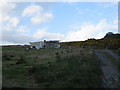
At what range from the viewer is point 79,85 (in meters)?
11.1

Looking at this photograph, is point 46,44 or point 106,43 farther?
point 46,44

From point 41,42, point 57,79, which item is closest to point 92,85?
point 57,79

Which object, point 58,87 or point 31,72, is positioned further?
point 31,72

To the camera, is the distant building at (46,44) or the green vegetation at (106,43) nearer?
the green vegetation at (106,43)

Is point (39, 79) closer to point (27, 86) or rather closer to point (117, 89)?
point (27, 86)

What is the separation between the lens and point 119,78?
13.9 meters

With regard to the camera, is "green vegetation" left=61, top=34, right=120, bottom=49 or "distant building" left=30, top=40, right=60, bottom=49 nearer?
"green vegetation" left=61, top=34, right=120, bottom=49

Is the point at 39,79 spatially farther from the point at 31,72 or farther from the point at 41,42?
the point at 41,42

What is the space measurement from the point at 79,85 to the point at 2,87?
402cm

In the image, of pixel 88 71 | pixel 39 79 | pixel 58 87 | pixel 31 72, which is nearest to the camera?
pixel 58 87

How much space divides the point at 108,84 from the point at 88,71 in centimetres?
261

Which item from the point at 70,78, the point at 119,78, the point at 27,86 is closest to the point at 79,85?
the point at 70,78

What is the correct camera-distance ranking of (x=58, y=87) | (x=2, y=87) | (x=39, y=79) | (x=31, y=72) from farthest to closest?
1. (x=31, y=72)
2. (x=39, y=79)
3. (x=2, y=87)
4. (x=58, y=87)

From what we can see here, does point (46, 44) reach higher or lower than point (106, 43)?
lower
